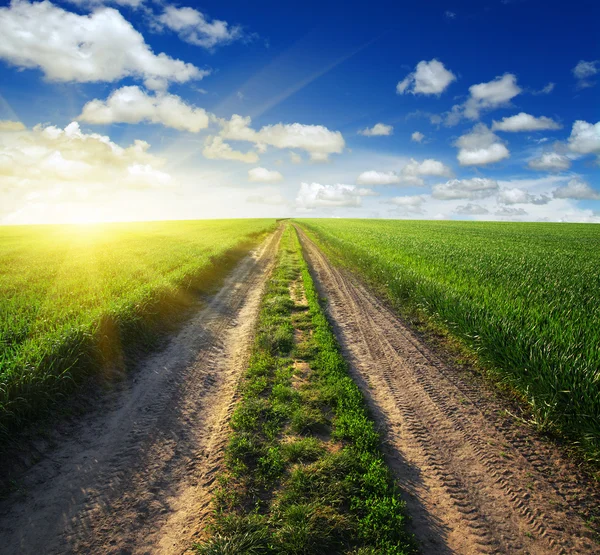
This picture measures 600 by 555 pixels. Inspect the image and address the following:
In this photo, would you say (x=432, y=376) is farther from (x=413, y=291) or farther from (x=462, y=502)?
(x=413, y=291)

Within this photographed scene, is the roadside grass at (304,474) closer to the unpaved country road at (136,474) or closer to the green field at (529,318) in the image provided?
the unpaved country road at (136,474)

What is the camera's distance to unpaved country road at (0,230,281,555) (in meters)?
3.39

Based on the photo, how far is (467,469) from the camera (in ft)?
14.3

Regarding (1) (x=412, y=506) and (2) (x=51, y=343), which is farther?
(2) (x=51, y=343)

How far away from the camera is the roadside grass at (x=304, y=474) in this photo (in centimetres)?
329

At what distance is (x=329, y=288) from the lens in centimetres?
1412

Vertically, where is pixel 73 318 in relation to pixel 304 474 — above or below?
above

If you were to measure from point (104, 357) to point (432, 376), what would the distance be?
7080mm

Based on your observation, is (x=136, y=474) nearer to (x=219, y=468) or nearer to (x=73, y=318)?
(x=219, y=468)

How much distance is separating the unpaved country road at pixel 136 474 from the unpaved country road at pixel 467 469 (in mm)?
Answer: 2619

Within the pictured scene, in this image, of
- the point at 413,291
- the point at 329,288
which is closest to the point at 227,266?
the point at 329,288

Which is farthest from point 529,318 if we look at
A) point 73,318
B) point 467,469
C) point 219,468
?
point 73,318

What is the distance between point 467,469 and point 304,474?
2.26 metres

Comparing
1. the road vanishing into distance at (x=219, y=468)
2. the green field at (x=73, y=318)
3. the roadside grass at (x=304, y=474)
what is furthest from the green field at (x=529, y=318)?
the green field at (x=73, y=318)
